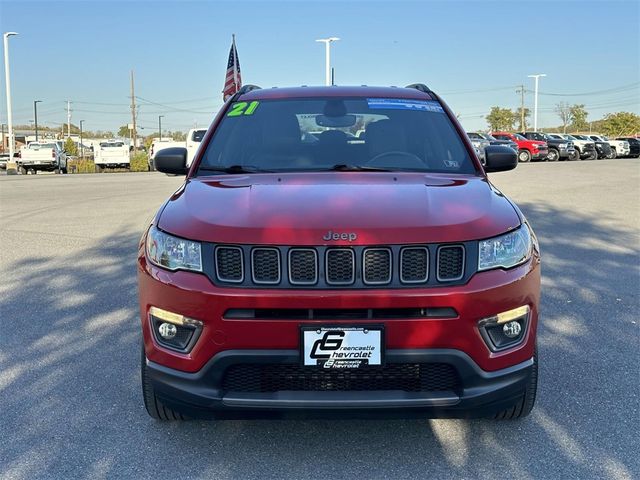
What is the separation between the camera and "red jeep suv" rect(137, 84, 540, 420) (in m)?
2.66

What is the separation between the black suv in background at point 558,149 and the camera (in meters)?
37.7

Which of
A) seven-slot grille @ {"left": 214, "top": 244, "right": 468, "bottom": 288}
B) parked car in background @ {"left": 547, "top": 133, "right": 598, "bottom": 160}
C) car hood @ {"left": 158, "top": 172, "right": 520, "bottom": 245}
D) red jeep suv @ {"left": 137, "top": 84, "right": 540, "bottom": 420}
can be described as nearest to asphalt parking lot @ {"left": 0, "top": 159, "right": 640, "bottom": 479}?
red jeep suv @ {"left": 137, "top": 84, "right": 540, "bottom": 420}

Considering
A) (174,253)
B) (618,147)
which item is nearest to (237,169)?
(174,253)

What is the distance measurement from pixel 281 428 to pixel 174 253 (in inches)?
42.2

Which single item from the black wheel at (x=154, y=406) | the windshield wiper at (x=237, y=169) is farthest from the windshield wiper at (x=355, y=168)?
the black wheel at (x=154, y=406)

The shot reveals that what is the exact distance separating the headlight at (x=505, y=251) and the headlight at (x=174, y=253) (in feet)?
3.91

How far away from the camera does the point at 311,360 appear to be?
8.75 ft

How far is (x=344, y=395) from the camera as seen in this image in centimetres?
269

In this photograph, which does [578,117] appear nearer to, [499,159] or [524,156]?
[524,156]

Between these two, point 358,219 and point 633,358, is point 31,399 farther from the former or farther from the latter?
point 633,358

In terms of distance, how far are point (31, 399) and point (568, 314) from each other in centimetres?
398

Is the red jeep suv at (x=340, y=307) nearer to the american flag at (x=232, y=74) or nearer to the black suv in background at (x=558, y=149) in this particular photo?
the american flag at (x=232, y=74)

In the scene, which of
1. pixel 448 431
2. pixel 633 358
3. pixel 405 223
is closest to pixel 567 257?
pixel 633 358

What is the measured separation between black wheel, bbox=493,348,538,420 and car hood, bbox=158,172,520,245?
0.71m
